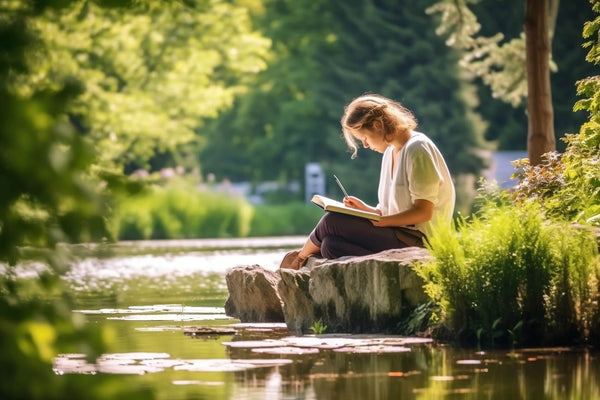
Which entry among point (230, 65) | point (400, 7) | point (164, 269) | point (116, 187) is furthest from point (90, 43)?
point (116, 187)

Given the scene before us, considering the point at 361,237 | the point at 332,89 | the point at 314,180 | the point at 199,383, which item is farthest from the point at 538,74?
the point at 314,180

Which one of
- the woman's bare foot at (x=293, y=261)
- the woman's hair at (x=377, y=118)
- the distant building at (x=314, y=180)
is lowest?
the woman's bare foot at (x=293, y=261)

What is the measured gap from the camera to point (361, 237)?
9.15 metres

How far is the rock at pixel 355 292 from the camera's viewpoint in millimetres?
8047

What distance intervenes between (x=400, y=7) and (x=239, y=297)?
4282 cm

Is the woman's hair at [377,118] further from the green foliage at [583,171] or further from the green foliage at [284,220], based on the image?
the green foliage at [284,220]

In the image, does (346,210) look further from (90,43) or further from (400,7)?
(400,7)

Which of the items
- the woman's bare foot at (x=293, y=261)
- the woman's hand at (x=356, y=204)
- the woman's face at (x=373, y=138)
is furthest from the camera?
the woman's bare foot at (x=293, y=261)

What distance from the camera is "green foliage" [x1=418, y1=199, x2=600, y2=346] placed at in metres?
7.22

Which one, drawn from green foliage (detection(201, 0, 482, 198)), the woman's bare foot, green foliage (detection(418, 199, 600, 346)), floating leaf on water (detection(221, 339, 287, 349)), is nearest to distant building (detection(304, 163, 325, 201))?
green foliage (detection(201, 0, 482, 198))

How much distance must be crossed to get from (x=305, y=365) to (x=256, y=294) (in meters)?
3.19

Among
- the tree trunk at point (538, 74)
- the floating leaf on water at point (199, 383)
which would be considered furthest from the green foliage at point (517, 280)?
the tree trunk at point (538, 74)

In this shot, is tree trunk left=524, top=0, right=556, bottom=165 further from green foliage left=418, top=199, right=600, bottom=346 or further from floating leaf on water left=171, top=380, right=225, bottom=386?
floating leaf on water left=171, top=380, right=225, bottom=386

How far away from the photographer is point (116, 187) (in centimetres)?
262
